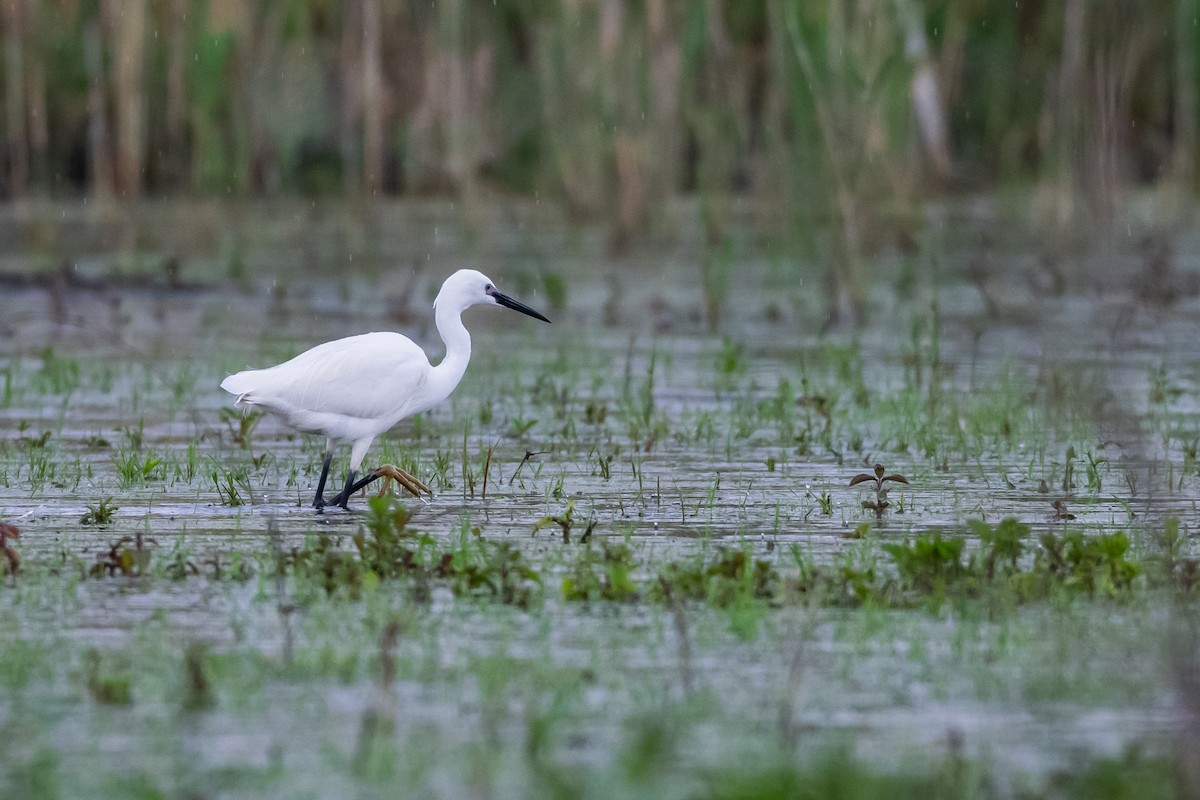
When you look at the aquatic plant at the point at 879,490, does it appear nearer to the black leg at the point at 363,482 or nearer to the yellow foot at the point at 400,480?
the yellow foot at the point at 400,480

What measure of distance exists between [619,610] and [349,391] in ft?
7.51

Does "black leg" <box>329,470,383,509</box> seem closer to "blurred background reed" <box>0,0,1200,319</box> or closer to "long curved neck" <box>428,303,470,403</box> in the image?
"long curved neck" <box>428,303,470,403</box>

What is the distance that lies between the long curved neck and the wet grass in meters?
0.32

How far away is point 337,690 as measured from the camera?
474 centimetres

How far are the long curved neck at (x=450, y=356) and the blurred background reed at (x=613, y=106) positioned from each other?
197 inches

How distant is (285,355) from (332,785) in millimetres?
8287

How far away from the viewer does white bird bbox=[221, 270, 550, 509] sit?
7.59 m

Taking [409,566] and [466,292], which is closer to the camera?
[409,566]

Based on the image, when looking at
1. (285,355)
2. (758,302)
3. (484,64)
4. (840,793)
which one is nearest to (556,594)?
(840,793)

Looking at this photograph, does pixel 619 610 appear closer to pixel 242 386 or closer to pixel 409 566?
pixel 409 566

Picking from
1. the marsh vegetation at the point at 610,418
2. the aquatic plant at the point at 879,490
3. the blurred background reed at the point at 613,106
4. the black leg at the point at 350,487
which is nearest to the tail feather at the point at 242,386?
the marsh vegetation at the point at 610,418

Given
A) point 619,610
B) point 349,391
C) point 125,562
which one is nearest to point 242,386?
point 349,391

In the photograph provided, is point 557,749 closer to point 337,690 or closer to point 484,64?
point 337,690

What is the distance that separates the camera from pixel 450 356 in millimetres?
8172
